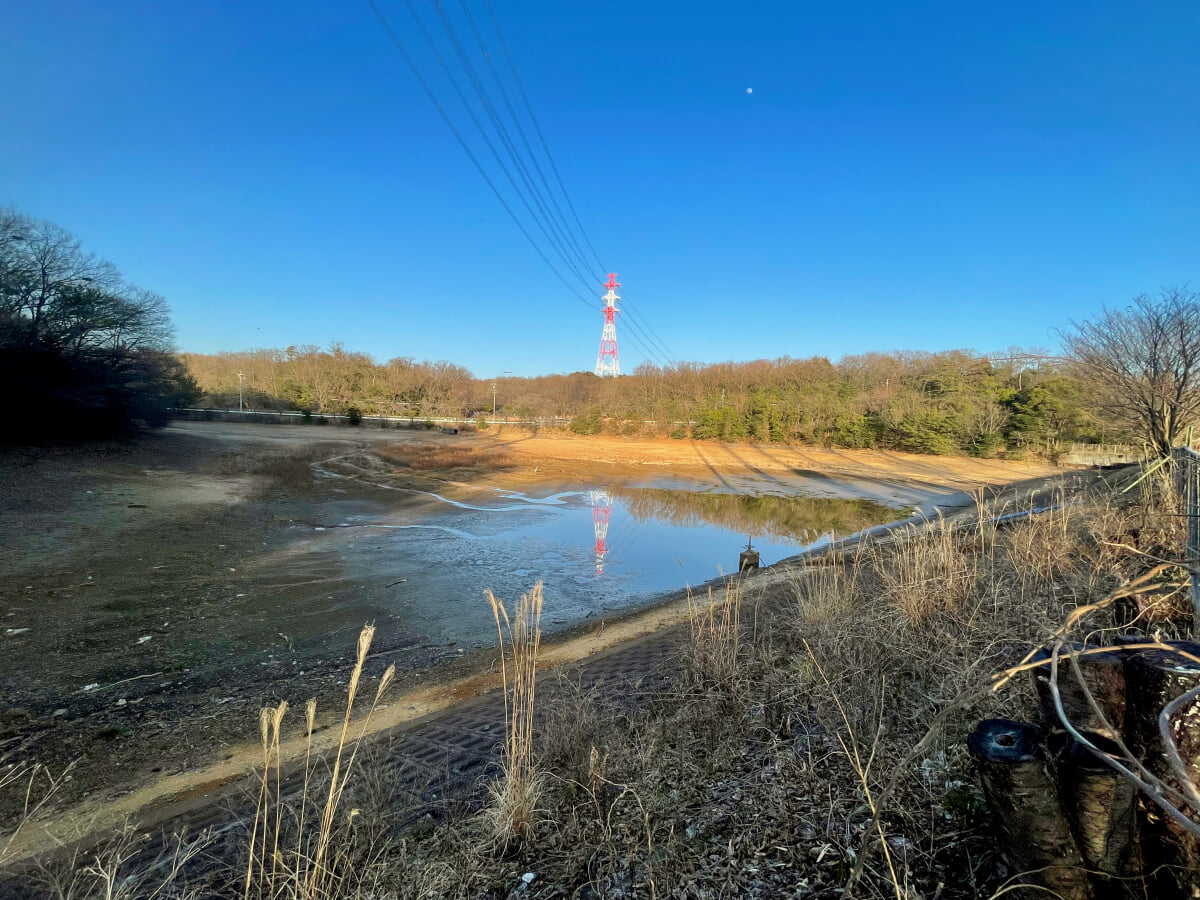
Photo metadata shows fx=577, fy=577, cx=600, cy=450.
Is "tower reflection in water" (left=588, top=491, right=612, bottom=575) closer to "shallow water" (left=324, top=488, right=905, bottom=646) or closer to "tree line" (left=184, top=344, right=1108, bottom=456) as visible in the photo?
"shallow water" (left=324, top=488, right=905, bottom=646)

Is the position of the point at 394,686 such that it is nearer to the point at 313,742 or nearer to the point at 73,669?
the point at 313,742

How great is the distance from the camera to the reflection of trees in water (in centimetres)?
1563

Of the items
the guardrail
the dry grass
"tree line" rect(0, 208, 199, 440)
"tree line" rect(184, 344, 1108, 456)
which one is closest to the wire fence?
the dry grass

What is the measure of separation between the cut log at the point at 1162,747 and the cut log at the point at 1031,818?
0.66ft

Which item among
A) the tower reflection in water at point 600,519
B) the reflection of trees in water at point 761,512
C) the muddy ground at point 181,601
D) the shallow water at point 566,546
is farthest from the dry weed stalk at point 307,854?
the reflection of trees in water at point 761,512

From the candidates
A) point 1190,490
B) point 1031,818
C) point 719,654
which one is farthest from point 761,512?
point 1031,818

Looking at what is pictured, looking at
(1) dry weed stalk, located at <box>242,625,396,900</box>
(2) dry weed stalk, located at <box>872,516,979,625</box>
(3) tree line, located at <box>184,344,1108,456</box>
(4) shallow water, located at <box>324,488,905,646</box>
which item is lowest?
(4) shallow water, located at <box>324,488,905,646</box>

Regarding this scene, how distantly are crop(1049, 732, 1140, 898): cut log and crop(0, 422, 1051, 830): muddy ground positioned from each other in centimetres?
530

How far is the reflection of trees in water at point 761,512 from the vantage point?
15.6 m

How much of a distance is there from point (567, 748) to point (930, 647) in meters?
2.59

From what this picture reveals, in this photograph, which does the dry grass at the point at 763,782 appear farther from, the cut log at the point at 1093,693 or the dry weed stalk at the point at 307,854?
the cut log at the point at 1093,693

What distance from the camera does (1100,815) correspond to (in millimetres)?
1578

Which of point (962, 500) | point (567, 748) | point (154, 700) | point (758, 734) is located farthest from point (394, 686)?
point (962, 500)

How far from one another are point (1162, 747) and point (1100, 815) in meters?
0.25
